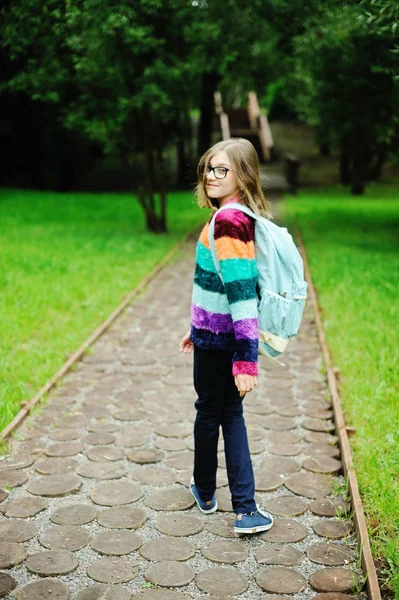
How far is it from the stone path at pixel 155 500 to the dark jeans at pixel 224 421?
23 cm

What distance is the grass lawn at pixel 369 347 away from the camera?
3.29m

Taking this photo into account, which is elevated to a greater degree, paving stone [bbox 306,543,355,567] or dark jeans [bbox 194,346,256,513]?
dark jeans [bbox 194,346,256,513]

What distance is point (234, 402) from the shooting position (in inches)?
128

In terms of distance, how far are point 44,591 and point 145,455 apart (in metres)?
1.43

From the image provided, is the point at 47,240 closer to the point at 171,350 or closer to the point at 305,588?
the point at 171,350

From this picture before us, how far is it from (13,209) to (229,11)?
8.30 metres

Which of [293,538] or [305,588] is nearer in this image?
[305,588]

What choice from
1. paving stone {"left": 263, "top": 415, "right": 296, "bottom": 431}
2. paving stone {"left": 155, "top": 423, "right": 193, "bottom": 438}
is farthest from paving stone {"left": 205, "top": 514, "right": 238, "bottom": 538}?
paving stone {"left": 263, "top": 415, "right": 296, "bottom": 431}

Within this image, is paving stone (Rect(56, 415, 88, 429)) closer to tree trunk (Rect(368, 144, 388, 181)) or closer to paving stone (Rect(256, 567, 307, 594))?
paving stone (Rect(256, 567, 307, 594))

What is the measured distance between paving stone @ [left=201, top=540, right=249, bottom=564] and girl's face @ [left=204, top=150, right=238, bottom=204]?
1664mm

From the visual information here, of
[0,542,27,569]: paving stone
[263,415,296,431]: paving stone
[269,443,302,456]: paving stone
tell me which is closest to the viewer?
[0,542,27,569]: paving stone

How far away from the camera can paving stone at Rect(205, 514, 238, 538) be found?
10.6 feet

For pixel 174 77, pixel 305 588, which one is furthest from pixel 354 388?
pixel 174 77

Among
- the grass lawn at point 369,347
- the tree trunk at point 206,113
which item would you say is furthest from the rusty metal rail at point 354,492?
the tree trunk at point 206,113
